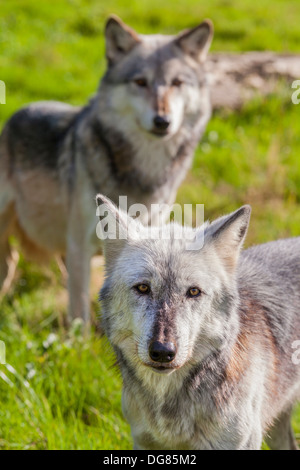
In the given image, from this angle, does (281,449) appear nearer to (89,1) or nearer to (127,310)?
(127,310)

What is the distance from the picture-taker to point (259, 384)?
3414mm

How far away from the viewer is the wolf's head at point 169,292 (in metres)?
3.02

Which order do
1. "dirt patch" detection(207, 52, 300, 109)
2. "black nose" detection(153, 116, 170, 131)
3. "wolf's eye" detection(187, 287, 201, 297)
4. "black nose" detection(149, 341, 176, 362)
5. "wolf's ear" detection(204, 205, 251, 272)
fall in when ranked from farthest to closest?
1. "dirt patch" detection(207, 52, 300, 109)
2. "black nose" detection(153, 116, 170, 131)
3. "wolf's ear" detection(204, 205, 251, 272)
4. "wolf's eye" detection(187, 287, 201, 297)
5. "black nose" detection(149, 341, 176, 362)

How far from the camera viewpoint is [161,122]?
17.8 feet

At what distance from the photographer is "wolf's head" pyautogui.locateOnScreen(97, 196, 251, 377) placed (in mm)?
3018

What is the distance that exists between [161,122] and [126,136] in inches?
17.7

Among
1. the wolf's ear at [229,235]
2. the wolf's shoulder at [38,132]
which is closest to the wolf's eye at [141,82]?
the wolf's shoulder at [38,132]

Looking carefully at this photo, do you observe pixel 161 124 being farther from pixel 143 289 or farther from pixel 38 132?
pixel 143 289

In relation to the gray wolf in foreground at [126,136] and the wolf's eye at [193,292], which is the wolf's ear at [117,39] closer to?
the gray wolf in foreground at [126,136]

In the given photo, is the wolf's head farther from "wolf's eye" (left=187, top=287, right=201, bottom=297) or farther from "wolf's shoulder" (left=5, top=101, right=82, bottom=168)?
"wolf's shoulder" (left=5, top=101, right=82, bottom=168)

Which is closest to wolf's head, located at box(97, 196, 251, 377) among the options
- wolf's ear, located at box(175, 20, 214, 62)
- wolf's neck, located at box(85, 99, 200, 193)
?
wolf's neck, located at box(85, 99, 200, 193)

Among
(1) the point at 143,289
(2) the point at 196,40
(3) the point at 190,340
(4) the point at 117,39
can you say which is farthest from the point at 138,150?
(3) the point at 190,340

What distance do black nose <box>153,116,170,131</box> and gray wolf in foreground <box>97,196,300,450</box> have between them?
213cm

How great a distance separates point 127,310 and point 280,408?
1.17 metres
